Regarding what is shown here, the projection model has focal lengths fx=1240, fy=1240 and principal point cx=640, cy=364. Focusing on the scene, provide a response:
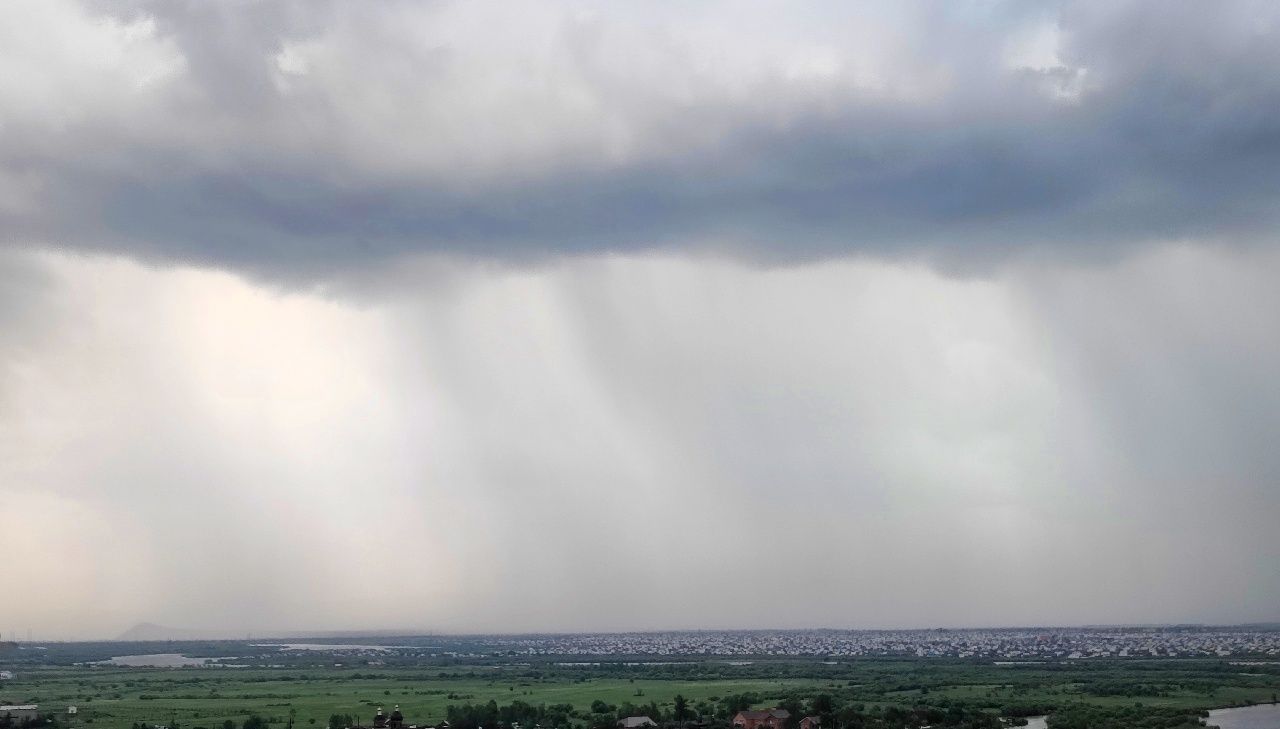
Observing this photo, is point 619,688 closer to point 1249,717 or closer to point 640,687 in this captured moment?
point 640,687

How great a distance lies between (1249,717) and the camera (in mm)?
78062

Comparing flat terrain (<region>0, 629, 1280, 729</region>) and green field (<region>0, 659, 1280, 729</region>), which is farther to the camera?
green field (<region>0, 659, 1280, 729</region>)

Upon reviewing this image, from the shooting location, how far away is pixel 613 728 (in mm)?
66875

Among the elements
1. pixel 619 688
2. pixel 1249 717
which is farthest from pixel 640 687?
pixel 1249 717

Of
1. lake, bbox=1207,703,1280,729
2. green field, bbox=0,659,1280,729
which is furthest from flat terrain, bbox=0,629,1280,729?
lake, bbox=1207,703,1280,729

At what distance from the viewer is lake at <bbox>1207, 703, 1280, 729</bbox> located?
7122 cm

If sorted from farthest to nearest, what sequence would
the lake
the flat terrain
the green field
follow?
the green field, the flat terrain, the lake

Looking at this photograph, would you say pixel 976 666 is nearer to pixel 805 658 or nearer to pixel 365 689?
pixel 805 658

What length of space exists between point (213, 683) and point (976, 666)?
82.3m

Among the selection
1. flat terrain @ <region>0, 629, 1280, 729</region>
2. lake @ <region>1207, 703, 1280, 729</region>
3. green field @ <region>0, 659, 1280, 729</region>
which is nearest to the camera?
lake @ <region>1207, 703, 1280, 729</region>

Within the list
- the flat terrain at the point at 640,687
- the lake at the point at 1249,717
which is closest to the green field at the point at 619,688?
the flat terrain at the point at 640,687

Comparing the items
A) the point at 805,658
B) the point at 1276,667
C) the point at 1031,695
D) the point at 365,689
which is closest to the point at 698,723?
the point at 1031,695

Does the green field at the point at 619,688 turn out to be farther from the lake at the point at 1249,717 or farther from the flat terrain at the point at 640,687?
the lake at the point at 1249,717

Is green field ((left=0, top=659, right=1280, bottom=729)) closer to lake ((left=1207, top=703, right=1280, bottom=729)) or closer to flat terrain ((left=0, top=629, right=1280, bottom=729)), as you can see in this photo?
flat terrain ((left=0, top=629, right=1280, bottom=729))
